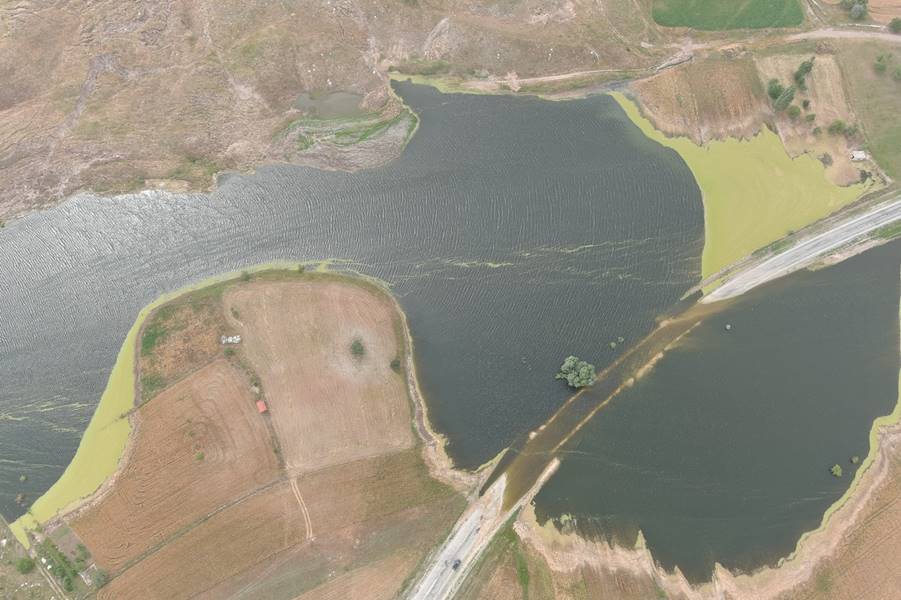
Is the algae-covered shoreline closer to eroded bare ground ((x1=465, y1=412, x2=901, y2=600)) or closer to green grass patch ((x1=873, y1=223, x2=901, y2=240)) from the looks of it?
eroded bare ground ((x1=465, y1=412, x2=901, y2=600))

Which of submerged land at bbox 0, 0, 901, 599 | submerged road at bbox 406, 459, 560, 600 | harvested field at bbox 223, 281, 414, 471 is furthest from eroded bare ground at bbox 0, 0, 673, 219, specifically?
submerged road at bbox 406, 459, 560, 600

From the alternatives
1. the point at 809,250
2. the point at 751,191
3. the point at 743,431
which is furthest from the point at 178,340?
the point at 809,250

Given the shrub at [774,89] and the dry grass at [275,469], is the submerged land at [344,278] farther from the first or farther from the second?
the shrub at [774,89]

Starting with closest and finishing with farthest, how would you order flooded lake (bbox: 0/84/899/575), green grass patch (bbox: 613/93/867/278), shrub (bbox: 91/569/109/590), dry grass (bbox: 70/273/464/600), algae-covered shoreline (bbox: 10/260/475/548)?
1. shrub (bbox: 91/569/109/590)
2. dry grass (bbox: 70/273/464/600)
3. algae-covered shoreline (bbox: 10/260/475/548)
4. flooded lake (bbox: 0/84/899/575)
5. green grass patch (bbox: 613/93/867/278)

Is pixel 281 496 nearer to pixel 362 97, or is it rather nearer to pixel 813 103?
pixel 362 97

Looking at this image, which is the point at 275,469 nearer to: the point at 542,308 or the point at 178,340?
the point at 178,340

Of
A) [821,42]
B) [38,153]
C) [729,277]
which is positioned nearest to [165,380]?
[38,153]

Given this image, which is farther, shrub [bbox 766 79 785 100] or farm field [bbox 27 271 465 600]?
shrub [bbox 766 79 785 100]
